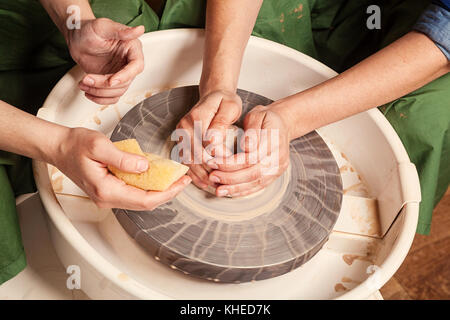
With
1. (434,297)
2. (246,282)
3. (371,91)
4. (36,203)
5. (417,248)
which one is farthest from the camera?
(417,248)

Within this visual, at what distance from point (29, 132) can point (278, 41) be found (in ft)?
3.04

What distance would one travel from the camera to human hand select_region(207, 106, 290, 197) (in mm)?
1021

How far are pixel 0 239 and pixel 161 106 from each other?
53 cm

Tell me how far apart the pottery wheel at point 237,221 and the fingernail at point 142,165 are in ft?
0.54

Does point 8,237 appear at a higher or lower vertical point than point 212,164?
lower

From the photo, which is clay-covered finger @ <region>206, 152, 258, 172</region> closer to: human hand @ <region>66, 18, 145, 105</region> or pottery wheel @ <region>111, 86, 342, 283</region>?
pottery wheel @ <region>111, 86, 342, 283</region>

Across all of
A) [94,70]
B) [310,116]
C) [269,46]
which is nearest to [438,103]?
[310,116]

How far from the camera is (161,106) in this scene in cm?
124

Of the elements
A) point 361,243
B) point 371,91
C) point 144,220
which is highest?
point 371,91

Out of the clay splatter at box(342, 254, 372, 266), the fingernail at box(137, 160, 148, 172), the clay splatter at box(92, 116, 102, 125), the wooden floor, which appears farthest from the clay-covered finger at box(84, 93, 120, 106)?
the wooden floor

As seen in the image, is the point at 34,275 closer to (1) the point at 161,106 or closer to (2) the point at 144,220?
(2) the point at 144,220

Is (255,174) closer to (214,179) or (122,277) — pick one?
(214,179)

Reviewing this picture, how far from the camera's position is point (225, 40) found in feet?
4.12

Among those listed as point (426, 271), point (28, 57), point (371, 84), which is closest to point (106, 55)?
point (28, 57)
